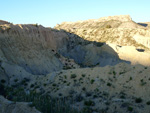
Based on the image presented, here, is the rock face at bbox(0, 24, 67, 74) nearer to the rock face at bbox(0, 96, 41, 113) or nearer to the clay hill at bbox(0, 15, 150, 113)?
the clay hill at bbox(0, 15, 150, 113)

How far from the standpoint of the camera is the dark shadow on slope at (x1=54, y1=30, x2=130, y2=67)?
45300mm

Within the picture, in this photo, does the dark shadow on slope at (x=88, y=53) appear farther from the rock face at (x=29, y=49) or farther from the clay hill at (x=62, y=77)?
the rock face at (x=29, y=49)

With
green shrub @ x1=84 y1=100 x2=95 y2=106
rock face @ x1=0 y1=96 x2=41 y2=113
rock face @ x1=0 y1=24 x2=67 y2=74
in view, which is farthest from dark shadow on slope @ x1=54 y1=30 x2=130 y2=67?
rock face @ x1=0 y1=96 x2=41 y2=113

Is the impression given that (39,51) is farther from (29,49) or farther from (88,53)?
(88,53)

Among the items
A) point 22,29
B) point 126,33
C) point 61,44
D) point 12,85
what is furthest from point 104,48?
point 12,85

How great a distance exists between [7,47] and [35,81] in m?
9.58

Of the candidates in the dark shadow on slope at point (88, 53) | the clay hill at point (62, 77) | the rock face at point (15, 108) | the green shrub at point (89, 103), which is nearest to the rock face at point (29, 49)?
the clay hill at point (62, 77)

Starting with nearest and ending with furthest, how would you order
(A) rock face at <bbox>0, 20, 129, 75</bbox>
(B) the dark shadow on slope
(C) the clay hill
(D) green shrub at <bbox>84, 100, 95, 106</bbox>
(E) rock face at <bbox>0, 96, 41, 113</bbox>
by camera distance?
(E) rock face at <bbox>0, 96, 41, 113</bbox>, (C) the clay hill, (D) green shrub at <bbox>84, 100, 95, 106</bbox>, (A) rock face at <bbox>0, 20, 129, 75</bbox>, (B) the dark shadow on slope

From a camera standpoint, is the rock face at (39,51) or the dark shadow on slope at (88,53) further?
the dark shadow on slope at (88,53)

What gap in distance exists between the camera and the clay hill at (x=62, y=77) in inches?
540

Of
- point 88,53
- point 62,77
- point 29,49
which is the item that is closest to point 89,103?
point 62,77

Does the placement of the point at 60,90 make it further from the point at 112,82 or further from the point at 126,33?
the point at 126,33

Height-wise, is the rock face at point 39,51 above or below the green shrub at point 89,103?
above

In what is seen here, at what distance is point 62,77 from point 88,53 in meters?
29.3
